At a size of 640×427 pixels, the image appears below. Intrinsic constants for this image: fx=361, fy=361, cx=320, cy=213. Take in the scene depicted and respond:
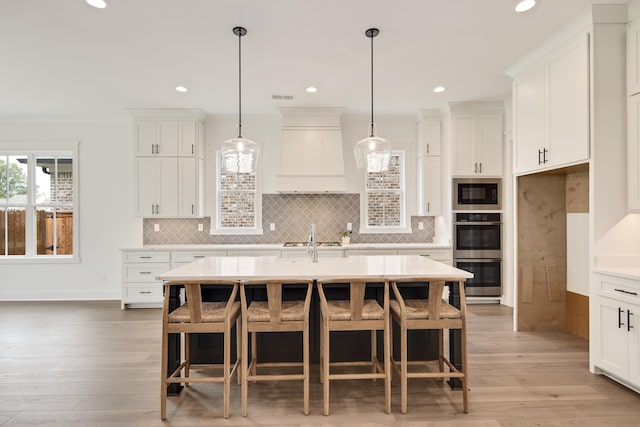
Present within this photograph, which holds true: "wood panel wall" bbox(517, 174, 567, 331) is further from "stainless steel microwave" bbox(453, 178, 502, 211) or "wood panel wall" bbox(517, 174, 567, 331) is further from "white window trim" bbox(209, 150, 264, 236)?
"white window trim" bbox(209, 150, 264, 236)

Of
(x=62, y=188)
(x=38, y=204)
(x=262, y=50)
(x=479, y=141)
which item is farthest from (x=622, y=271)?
(x=38, y=204)

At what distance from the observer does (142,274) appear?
16.4ft

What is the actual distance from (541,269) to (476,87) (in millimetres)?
2264

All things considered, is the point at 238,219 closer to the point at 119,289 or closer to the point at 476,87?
the point at 119,289

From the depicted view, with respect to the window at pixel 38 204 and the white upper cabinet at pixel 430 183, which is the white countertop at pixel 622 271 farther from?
the window at pixel 38 204

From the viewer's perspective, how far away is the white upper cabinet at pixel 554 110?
9.57ft

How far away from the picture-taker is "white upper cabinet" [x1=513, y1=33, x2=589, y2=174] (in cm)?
292

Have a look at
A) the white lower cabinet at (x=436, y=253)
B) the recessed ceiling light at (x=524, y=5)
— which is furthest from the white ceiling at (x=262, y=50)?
the white lower cabinet at (x=436, y=253)

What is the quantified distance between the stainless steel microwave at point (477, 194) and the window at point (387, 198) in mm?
870

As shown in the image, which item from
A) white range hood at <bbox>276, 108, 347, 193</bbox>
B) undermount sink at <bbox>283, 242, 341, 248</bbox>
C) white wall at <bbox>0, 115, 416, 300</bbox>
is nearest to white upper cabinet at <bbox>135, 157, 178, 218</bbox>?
white wall at <bbox>0, 115, 416, 300</bbox>

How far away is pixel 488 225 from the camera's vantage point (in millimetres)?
5039

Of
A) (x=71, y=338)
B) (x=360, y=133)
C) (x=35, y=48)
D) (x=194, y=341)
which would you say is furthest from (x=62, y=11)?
(x=360, y=133)

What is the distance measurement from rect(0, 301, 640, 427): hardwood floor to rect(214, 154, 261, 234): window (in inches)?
88.7

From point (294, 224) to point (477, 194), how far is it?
2.70 metres
